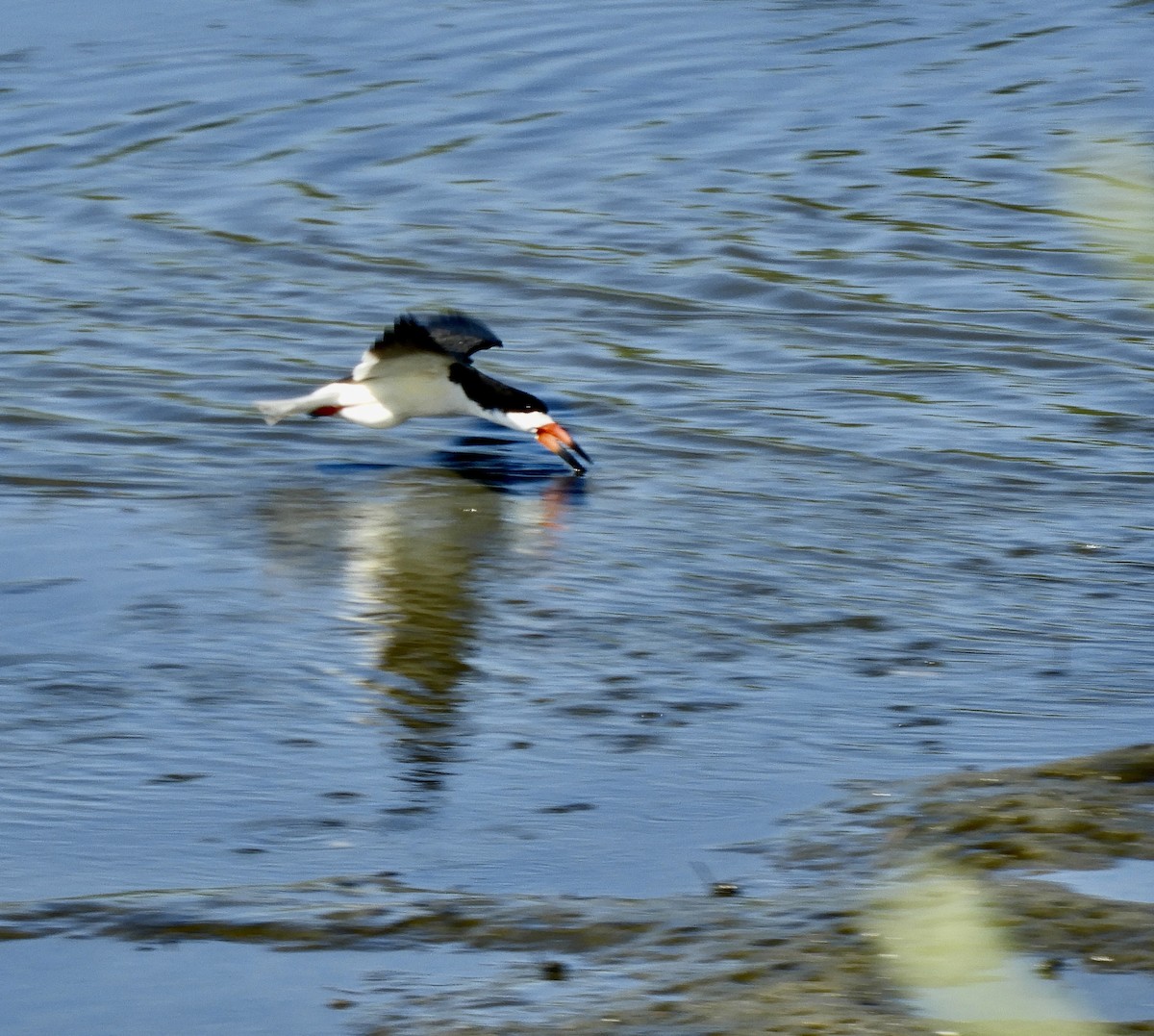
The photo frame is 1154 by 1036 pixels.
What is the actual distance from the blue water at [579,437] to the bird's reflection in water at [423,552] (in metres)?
0.03

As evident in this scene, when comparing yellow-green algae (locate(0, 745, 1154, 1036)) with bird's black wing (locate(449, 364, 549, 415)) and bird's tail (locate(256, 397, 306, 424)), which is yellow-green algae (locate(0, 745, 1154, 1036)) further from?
bird's tail (locate(256, 397, 306, 424))

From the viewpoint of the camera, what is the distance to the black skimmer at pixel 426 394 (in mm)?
8141

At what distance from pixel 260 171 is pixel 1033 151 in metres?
5.20

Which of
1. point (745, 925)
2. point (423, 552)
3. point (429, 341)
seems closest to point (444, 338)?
point (429, 341)

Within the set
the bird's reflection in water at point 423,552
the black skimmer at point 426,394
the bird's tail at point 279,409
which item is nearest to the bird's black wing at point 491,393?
the black skimmer at point 426,394

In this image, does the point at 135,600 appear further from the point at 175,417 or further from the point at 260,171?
the point at 260,171

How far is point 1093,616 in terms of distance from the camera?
20.0 feet

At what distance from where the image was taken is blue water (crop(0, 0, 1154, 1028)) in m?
4.69

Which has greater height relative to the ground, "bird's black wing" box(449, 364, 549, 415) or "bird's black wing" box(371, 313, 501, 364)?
"bird's black wing" box(371, 313, 501, 364)

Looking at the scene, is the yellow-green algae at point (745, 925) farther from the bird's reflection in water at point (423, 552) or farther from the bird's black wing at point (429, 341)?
the bird's black wing at point (429, 341)

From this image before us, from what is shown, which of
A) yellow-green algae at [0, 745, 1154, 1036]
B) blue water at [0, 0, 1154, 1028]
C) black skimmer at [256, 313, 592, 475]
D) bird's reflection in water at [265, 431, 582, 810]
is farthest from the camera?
black skimmer at [256, 313, 592, 475]

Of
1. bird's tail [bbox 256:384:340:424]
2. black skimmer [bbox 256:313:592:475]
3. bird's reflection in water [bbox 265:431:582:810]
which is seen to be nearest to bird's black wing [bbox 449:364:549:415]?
black skimmer [bbox 256:313:592:475]

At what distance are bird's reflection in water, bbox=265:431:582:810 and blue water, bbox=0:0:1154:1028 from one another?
0.03 meters

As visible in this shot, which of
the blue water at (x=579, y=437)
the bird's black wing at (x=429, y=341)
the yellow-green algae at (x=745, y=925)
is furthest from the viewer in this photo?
the bird's black wing at (x=429, y=341)
